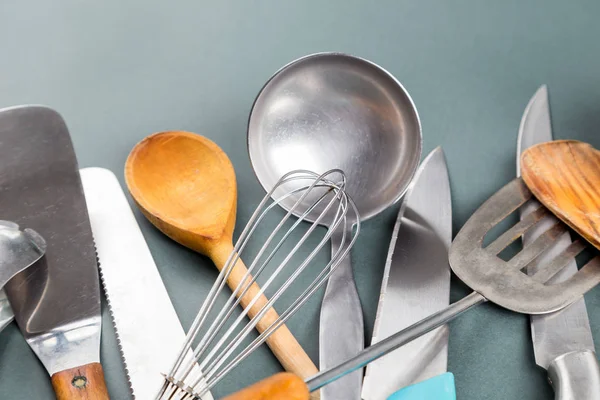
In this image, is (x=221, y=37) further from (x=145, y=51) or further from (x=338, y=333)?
(x=338, y=333)

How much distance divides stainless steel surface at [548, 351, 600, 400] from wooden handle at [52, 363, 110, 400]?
0.30 metres

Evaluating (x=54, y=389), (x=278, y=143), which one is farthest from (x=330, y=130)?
(x=54, y=389)

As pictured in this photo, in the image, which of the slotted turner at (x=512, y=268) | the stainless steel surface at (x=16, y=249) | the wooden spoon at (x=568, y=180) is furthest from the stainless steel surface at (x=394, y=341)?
the stainless steel surface at (x=16, y=249)

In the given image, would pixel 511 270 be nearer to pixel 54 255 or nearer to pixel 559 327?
pixel 559 327

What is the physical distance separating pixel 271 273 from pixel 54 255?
16cm

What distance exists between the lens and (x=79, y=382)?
48 cm

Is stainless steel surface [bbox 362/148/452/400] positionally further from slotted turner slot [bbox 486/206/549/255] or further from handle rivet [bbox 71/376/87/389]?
handle rivet [bbox 71/376/87/389]

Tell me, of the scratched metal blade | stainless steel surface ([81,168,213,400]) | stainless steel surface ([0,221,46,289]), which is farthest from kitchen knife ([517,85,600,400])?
stainless steel surface ([0,221,46,289])

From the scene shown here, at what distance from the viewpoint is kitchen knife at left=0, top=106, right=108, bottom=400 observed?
1.61ft

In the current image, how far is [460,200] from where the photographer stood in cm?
63

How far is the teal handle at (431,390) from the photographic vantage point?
46cm

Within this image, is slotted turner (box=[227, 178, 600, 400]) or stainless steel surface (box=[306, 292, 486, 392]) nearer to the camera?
stainless steel surface (box=[306, 292, 486, 392])

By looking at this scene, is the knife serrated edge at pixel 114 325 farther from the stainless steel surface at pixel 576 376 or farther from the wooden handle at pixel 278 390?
the stainless steel surface at pixel 576 376

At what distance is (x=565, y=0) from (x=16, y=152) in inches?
23.3
